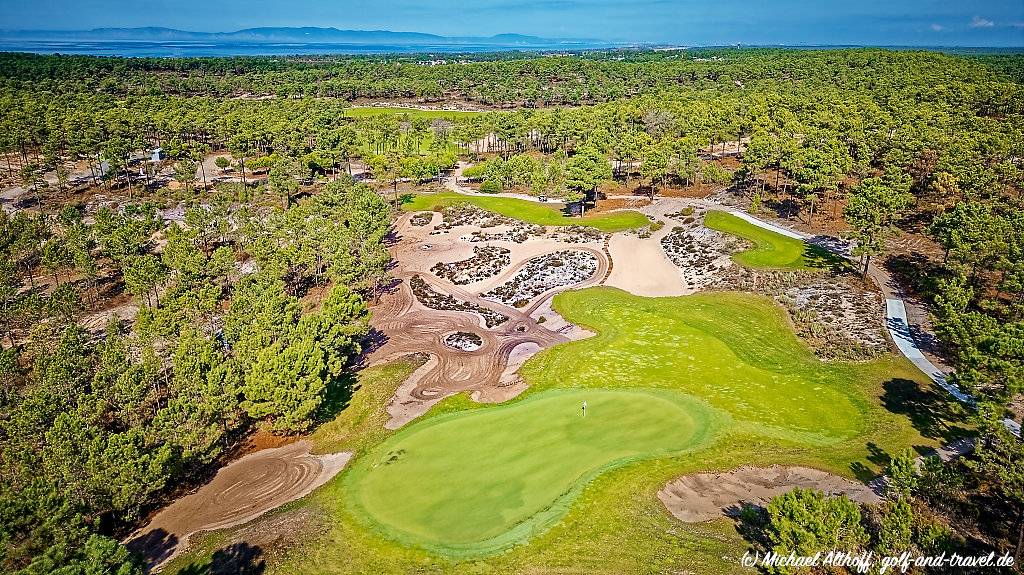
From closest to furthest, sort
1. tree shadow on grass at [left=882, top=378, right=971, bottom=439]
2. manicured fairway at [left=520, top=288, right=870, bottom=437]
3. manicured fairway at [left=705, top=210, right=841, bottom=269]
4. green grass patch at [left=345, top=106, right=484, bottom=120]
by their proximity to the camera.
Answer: tree shadow on grass at [left=882, top=378, right=971, bottom=439]
manicured fairway at [left=520, top=288, right=870, bottom=437]
manicured fairway at [left=705, top=210, right=841, bottom=269]
green grass patch at [left=345, top=106, right=484, bottom=120]

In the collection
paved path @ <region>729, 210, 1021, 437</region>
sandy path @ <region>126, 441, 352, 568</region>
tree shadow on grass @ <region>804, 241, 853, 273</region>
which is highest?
tree shadow on grass @ <region>804, 241, 853, 273</region>

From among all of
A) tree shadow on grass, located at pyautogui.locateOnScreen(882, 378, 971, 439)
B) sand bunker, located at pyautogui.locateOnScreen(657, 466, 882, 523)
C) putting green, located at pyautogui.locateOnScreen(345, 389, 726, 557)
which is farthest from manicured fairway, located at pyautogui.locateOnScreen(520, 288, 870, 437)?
sand bunker, located at pyautogui.locateOnScreen(657, 466, 882, 523)

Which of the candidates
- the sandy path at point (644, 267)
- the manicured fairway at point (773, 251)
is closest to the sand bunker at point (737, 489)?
the sandy path at point (644, 267)

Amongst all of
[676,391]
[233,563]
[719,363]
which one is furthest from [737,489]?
[233,563]

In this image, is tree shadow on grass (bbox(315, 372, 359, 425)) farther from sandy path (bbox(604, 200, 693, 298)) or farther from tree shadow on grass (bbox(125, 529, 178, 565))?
sandy path (bbox(604, 200, 693, 298))

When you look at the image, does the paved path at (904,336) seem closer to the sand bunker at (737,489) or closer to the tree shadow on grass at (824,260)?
the tree shadow on grass at (824,260)

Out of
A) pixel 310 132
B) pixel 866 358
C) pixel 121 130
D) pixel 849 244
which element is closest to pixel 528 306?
pixel 866 358

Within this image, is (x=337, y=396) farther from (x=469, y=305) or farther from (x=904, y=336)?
(x=904, y=336)
